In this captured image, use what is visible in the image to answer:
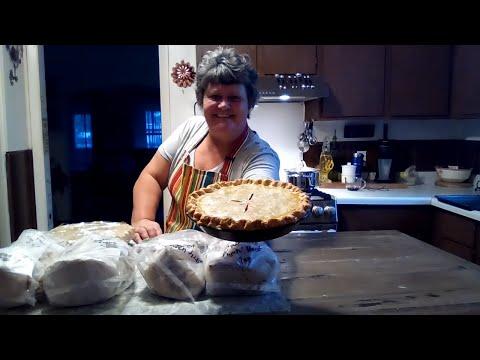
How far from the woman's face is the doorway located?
2646 mm

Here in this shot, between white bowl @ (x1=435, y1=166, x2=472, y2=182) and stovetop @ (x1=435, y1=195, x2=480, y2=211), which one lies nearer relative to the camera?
stovetop @ (x1=435, y1=195, x2=480, y2=211)

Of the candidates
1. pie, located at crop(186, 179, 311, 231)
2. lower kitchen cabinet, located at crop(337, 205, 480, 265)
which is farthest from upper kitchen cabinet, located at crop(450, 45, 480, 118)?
pie, located at crop(186, 179, 311, 231)

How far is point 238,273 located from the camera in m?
0.69

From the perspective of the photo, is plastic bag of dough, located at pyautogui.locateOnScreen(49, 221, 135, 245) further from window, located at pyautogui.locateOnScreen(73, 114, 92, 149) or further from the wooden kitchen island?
window, located at pyautogui.locateOnScreen(73, 114, 92, 149)

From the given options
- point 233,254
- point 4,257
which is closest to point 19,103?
point 4,257

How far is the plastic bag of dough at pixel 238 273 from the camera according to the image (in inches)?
27.0

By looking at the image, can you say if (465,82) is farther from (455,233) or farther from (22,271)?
(22,271)

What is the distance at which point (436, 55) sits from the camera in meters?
2.38

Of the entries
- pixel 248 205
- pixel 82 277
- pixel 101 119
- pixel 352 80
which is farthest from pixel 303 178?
pixel 101 119

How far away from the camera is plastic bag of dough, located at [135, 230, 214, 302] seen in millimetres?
673

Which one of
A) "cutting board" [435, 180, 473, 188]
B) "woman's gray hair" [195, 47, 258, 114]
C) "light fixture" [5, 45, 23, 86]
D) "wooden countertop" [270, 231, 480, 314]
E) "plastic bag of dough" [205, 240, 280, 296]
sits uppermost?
"light fixture" [5, 45, 23, 86]

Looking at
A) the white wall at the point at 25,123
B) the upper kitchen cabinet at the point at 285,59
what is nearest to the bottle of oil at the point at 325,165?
the upper kitchen cabinet at the point at 285,59
